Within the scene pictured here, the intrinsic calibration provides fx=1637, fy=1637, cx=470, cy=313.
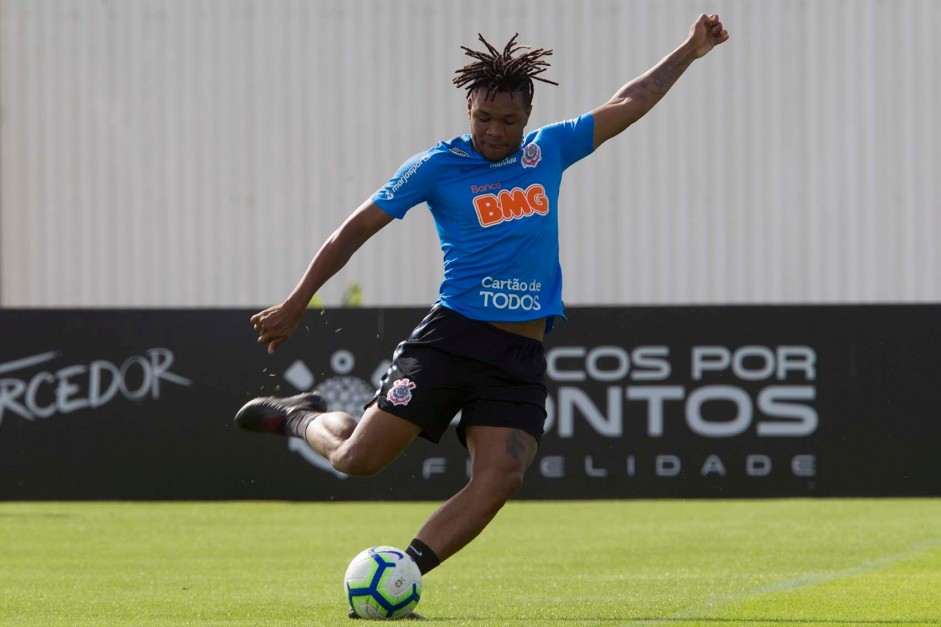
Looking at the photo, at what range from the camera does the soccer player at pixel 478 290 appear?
624 cm

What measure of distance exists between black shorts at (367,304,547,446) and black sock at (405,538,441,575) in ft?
1.58

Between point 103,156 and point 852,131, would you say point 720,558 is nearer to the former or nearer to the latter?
point 852,131

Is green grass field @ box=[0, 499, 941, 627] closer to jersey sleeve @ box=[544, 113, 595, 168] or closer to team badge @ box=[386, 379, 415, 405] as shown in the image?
team badge @ box=[386, 379, 415, 405]

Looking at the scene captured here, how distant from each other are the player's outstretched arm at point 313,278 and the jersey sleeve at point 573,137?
768 mm

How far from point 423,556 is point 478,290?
104 centimetres

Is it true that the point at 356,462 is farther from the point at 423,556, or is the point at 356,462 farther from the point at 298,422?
the point at 298,422

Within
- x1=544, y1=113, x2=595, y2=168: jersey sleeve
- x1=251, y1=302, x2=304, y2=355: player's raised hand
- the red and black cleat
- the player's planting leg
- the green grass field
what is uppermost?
x1=544, y1=113, x2=595, y2=168: jersey sleeve

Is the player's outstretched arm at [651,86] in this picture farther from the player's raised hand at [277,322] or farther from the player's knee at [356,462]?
the player's knee at [356,462]

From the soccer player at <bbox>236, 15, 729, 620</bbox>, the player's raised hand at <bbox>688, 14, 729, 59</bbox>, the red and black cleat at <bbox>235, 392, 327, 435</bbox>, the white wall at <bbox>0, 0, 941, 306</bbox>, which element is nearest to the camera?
the soccer player at <bbox>236, 15, 729, 620</bbox>

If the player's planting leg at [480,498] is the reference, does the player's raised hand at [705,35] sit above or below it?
above

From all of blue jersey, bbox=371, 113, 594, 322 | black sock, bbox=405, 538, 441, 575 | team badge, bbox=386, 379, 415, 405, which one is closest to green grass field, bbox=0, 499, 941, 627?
black sock, bbox=405, 538, 441, 575

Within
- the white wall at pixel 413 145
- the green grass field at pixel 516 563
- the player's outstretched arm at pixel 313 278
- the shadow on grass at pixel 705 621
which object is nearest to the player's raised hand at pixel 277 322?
the player's outstretched arm at pixel 313 278

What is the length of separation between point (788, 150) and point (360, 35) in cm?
597

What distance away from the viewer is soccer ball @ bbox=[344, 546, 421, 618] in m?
5.91
